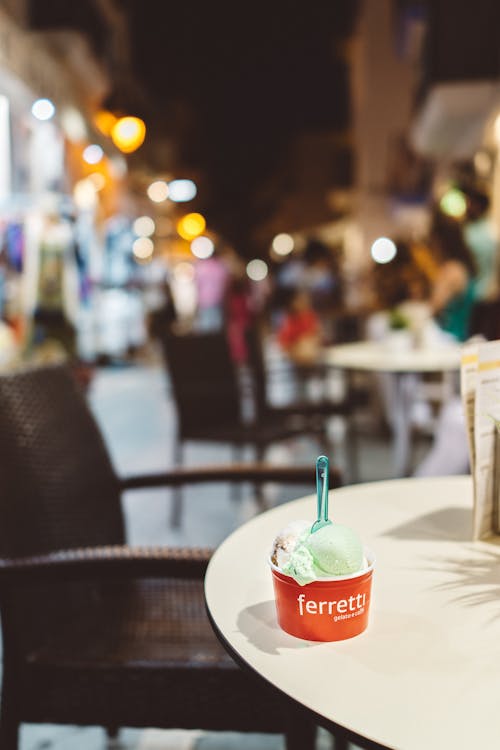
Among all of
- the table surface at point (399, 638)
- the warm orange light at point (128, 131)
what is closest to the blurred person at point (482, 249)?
the table surface at point (399, 638)

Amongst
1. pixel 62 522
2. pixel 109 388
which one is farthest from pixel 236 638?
pixel 109 388

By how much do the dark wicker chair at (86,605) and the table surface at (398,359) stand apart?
2.15m

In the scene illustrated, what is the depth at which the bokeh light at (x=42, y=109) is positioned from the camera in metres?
6.72

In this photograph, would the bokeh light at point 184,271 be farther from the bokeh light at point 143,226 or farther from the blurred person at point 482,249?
the blurred person at point 482,249

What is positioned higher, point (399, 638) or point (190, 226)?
point (190, 226)

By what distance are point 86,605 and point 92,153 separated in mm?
8473

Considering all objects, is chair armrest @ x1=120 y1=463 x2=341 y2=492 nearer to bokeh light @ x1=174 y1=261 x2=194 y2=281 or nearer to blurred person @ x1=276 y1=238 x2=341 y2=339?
blurred person @ x1=276 y1=238 x2=341 y2=339

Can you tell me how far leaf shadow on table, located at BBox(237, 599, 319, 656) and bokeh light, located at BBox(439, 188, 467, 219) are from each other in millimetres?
5619

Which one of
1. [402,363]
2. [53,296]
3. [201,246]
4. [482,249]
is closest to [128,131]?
[53,296]

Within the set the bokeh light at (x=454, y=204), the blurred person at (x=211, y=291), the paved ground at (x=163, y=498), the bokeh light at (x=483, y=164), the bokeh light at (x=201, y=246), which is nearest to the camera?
the paved ground at (x=163, y=498)

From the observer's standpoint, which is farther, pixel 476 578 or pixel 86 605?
pixel 86 605

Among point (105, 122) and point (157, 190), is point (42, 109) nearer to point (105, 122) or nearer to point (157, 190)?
point (105, 122)

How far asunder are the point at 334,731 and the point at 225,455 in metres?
4.91

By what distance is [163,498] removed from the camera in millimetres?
4504
